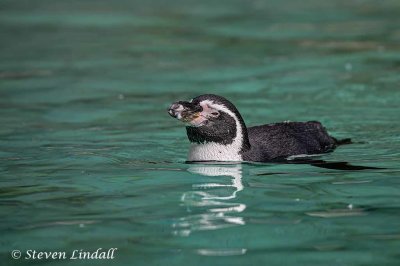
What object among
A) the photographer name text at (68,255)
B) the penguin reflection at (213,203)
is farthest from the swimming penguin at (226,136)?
the photographer name text at (68,255)

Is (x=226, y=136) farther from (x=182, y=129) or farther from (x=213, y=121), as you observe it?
(x=182, y=129)

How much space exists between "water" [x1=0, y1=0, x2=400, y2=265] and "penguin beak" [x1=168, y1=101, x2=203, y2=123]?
58 centimetres

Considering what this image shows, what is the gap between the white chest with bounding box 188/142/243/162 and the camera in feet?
37.3

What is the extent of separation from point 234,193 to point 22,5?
646 inches

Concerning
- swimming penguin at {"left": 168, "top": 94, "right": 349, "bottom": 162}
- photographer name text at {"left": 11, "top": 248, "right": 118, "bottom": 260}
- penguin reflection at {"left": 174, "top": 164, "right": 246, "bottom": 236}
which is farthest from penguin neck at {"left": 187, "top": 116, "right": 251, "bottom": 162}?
photographer name text at {"left": 11, "top": 248, "right": 118, "bottom": 260}

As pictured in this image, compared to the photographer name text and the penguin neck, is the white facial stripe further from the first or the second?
the photographer name text

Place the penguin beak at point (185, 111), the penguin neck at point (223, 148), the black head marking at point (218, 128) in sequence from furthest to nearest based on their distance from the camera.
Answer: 1. the penguin neck at point (223, 148)
2. the black head marking at point (218, 128)
3. the penguin beak at point (185, 111)

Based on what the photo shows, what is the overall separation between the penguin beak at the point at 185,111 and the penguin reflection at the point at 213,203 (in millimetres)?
578

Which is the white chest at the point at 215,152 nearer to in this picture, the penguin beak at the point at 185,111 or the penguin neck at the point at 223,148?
the penguin neck at the point at 223,148

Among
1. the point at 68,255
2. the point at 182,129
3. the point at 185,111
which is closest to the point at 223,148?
the point at 185,111

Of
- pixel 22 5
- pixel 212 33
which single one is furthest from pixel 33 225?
pixel 22 5

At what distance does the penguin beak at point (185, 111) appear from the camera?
10797mm

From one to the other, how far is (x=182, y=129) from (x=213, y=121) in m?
3.11

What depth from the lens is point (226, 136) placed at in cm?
1133
